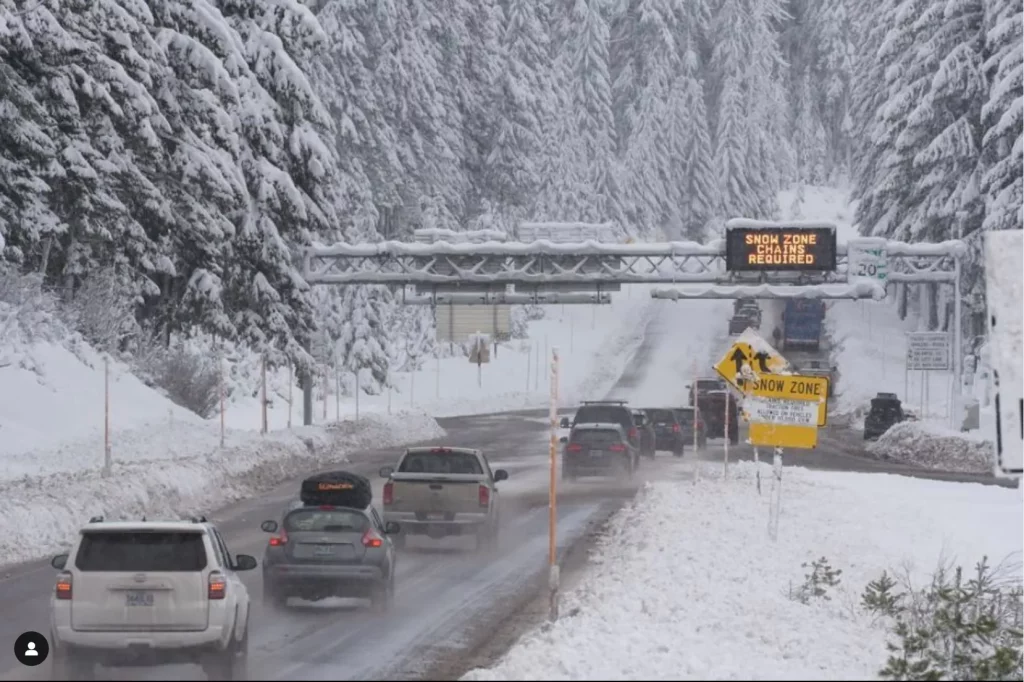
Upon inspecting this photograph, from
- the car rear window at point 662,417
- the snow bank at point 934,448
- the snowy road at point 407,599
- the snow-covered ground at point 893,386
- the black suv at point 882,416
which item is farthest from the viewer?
the black suv at point 882,416

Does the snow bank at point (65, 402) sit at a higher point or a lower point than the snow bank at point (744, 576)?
higher

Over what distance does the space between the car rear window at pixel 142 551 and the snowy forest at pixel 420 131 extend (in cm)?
1521

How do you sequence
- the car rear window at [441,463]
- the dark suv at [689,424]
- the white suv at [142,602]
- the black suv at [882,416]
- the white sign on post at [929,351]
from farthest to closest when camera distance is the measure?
the black suv at [882,416] < the white sign on post at [929,351] < the dark suv at [689,424] < the car rear window at [441,463] < the white suv at [142,602]

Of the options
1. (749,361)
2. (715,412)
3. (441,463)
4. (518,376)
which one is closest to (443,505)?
(441,463)

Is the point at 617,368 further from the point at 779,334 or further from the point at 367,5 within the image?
the point at 367,5

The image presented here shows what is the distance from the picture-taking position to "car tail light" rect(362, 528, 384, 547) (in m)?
19.5

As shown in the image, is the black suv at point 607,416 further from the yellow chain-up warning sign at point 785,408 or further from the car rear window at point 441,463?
the yellow chain-up warning sign at point 785,408

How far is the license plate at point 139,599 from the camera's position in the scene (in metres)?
13.8

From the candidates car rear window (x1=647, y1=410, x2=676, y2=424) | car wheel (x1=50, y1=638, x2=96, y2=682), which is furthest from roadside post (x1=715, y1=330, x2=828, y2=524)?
car rear window (x1=647, y1=410, x2=676, y2=424)

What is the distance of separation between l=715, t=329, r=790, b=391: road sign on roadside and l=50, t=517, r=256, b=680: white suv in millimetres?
13399

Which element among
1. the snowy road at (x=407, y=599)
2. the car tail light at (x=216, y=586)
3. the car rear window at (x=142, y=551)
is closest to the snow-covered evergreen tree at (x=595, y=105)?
the snowy road at (x=407, y=599)

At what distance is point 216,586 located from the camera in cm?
1402

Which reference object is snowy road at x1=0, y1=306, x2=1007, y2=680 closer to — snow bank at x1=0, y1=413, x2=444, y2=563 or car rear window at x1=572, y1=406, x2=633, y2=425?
snow bank at x1=0, y1=413, x2=444, y2=563

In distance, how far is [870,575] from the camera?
2002 centimetres
